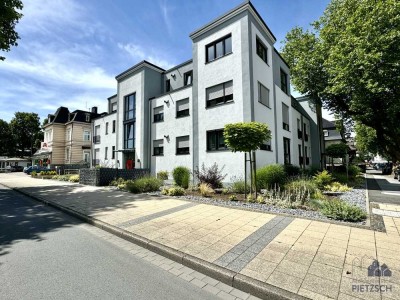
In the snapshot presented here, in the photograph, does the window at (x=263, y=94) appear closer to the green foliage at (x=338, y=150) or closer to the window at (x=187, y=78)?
the window at (x=187, y=78)

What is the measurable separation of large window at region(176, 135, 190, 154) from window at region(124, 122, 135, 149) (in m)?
6.02

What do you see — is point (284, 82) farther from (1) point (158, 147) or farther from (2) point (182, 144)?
(1) point (158, 147)

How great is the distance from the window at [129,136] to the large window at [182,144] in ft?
19.7

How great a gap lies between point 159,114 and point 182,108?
296cm

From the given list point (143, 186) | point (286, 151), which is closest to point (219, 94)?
point (143, 186)

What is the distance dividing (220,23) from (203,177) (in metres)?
10.3

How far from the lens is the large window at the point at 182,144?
16172 millimetres

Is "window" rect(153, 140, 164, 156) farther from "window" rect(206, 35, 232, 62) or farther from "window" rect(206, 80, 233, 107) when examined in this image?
"window" rect(206, 35, 232, 62)

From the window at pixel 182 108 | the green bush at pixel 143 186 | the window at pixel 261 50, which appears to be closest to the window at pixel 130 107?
the window at pixel 182 108

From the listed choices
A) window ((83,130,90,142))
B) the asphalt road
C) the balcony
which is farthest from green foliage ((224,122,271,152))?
window ((83,130,90,142))

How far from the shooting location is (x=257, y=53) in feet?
46.1
